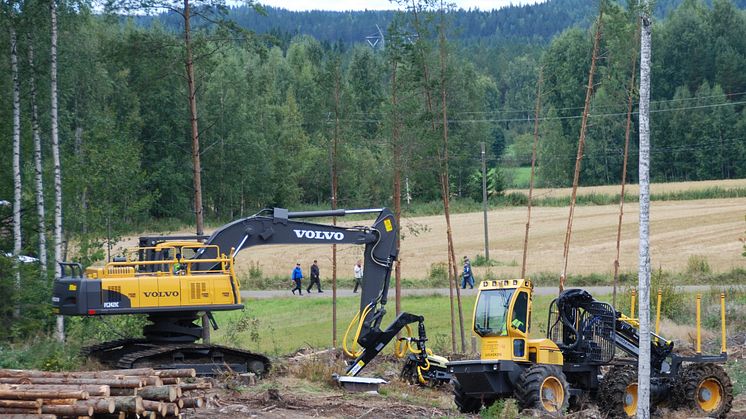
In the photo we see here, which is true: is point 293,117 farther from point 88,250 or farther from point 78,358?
point 78,358

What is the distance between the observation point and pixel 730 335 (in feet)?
93.3

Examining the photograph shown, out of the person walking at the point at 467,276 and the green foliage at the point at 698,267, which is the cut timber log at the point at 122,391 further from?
the green foliage at the point at 698,267

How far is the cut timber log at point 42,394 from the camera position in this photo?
485 inches

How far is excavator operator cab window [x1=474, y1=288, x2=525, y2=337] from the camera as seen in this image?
57.5 feet

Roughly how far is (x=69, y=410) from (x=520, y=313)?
794cm

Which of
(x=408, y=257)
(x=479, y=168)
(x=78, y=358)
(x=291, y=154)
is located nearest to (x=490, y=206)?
(x=479, y=168)

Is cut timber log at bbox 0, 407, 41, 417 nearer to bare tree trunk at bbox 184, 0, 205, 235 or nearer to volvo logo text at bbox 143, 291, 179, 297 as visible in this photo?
volvo logo text at bbox 143, 291, 179, 297

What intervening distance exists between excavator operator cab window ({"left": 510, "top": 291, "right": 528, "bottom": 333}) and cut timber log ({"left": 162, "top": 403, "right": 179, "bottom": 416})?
6.41 m

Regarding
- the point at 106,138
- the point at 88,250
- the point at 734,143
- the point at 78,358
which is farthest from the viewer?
the point at 734,143

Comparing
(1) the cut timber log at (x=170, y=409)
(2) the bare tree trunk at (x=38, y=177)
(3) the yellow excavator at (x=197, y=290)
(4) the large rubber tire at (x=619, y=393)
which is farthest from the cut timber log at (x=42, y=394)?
(2) the bare tree trunk at (x=38, y=177)

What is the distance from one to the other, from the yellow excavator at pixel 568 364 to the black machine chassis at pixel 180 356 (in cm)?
414

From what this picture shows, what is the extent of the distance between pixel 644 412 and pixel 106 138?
76.8 ft

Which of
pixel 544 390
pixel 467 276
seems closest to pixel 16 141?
pixel 544 390

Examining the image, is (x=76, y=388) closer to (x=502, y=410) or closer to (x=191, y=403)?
(x=191, y=403)
